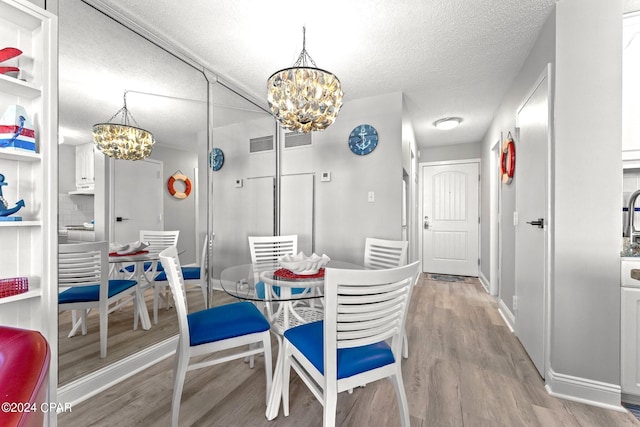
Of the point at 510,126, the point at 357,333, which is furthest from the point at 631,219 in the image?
the point at 357,333

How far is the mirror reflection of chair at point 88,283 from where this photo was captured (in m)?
1.63

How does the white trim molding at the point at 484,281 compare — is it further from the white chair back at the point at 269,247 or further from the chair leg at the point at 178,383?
the chair leg at the point at 178,383

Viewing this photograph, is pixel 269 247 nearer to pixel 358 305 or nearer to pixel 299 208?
pixel 299 208

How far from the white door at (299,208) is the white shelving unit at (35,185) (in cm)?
238

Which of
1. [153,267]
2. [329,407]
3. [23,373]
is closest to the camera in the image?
[23,373]

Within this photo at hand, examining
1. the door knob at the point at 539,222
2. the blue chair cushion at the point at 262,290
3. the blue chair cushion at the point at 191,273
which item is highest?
the door knob at the point at 539,222

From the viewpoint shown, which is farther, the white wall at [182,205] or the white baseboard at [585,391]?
the white wall at [182,205]

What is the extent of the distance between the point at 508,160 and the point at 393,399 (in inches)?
94.8

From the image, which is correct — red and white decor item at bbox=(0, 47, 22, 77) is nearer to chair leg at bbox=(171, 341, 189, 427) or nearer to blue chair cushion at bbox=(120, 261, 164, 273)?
blue chair cushion at bbox=(120, 261, 164, 273)

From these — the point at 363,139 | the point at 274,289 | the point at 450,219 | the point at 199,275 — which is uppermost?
the point at 363,139

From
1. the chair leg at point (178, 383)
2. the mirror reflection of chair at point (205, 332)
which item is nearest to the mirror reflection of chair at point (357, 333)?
the mirror reflection of chair at point (205, 332)

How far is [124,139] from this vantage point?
1979mm

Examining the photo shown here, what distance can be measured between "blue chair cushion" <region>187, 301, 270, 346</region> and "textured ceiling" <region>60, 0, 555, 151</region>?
153 centimetres

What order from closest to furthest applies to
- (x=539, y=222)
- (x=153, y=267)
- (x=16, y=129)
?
(x=16, y=129) < (x=539, y=222) < (x=153, y=267)
